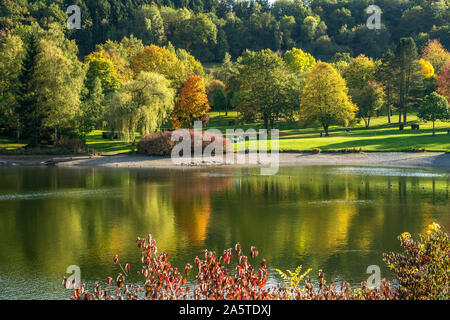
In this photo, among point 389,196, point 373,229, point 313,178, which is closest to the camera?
point 373,229

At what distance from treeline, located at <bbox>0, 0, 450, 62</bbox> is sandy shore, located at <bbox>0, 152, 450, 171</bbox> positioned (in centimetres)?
10143

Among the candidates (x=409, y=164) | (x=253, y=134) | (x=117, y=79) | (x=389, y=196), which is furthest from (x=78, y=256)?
(x=117, y=79)

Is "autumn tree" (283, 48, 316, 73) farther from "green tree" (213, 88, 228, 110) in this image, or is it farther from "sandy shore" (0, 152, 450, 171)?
"sandy shore" (0, 152, 450, 171)

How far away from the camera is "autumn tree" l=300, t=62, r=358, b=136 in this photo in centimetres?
8131

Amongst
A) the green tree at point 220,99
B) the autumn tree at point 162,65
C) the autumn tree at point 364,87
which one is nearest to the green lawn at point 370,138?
the autumn tree at point 364,87

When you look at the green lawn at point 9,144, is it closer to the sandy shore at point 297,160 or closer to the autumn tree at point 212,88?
the sandy shore at point 297,160

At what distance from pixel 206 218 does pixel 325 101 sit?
56.7 metres

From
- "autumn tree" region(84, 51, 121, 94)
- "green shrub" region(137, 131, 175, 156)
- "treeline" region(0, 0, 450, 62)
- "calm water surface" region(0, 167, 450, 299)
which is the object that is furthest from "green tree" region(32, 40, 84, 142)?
"treeline" region(0, 0, 450, 62)

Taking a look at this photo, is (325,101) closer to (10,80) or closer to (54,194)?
(10,80)

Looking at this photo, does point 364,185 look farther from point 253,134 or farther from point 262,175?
point 253,134

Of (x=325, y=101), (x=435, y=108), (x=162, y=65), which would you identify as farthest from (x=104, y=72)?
(x=435, y=108)

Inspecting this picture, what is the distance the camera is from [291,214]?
3042 centimetres

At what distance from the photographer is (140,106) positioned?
232ft
